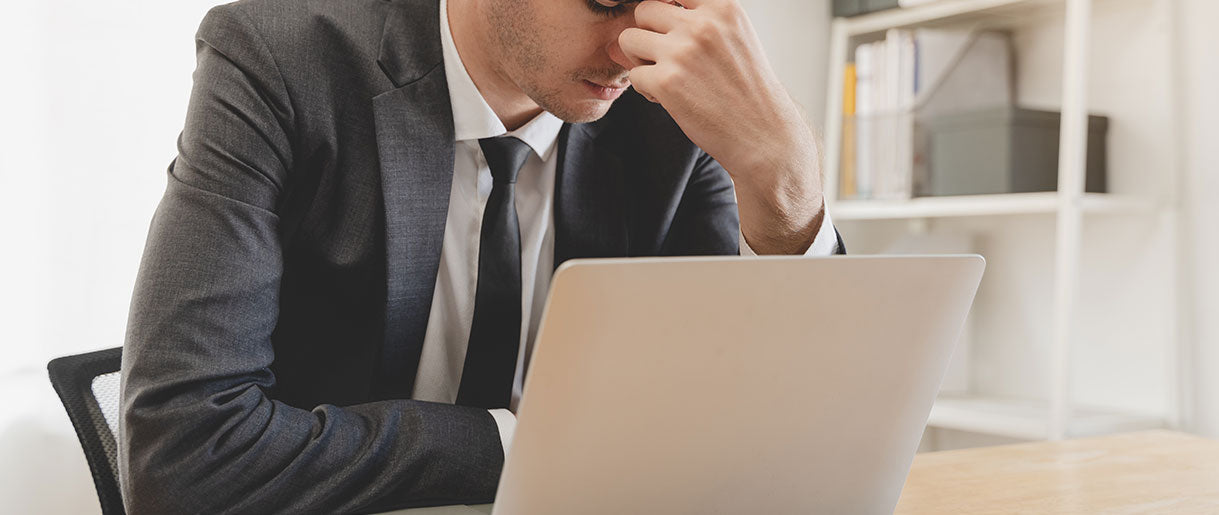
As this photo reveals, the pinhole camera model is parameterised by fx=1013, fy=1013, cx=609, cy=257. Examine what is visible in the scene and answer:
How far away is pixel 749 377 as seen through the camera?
542mm

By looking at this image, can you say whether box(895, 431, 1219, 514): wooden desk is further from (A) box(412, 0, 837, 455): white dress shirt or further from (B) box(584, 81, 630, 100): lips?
(B) box(584, 81, 630, 100): lips

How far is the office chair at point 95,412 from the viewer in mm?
929

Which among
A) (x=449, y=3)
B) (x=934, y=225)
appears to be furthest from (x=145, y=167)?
(x=934, y=225)

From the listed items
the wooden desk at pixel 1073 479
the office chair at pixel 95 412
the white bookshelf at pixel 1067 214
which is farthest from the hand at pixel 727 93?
the white bookshelf at pixel 1067 214

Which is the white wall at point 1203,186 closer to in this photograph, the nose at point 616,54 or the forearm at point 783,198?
the forearm at point 783,198

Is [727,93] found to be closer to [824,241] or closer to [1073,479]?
[824,241]

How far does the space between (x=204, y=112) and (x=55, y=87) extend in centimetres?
102

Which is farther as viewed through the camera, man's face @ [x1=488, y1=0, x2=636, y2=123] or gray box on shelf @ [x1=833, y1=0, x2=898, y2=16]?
gray box on shelf @ [x1=833, y1=0, x2=898, y2=16]

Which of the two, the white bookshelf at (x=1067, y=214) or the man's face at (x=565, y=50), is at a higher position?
the man's face at (x=565, y=50)

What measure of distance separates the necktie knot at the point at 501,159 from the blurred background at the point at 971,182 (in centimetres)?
101

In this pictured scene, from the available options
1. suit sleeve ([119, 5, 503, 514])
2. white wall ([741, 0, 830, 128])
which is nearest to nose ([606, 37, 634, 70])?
suit sleeve ([119, 5, 503, 514])

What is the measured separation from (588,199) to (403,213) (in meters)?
0.24

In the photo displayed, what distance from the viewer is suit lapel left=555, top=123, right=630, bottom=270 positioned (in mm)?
1113

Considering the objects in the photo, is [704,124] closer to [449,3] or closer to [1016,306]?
[449,3]
